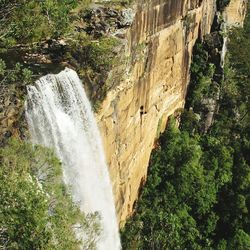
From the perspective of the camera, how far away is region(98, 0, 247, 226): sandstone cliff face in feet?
67.7

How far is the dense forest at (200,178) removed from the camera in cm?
2569

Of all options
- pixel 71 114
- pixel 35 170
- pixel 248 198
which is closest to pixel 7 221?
pixel 35 170

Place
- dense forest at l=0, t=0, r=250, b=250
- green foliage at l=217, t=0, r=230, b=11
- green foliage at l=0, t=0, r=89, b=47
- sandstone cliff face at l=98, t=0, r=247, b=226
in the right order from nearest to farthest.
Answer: dense forest at l=0, t=0, r=250, b=250
green foliage at l=0, t=0, r=89, b=47
sandstone cliff face at l=98, t=0, r=247, b=226
green foliage at l=217, t=0, r=230, b=11

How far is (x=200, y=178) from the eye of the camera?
2794 centimetres

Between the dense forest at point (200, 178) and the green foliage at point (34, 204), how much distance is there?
35.4ft

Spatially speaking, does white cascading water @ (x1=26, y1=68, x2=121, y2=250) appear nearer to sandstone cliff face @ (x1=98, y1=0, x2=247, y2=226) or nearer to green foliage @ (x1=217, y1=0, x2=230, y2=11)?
sandstone cliff face @ (x1=98, y1=0, x2=247, y2=226)

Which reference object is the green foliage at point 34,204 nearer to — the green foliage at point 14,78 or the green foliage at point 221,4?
the green foliage at point 14,78

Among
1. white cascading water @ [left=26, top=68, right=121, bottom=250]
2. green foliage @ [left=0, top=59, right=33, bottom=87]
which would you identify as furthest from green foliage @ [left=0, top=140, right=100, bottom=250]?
green foliage @ [left=0, top=59, right=33, bottom=87]

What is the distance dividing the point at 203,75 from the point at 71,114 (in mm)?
17401

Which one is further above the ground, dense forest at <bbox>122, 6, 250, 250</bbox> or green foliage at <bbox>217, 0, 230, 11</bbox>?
green foliage at <bbox>217, 0, 230, 11</bbox>

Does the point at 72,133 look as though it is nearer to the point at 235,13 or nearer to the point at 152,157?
the point at 152,157

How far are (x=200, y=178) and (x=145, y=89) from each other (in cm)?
678

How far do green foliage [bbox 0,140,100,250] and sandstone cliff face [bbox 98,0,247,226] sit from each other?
207 inches

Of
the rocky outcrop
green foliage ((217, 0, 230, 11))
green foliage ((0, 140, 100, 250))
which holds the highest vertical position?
green foliage ((0, 140, 100, 250))
